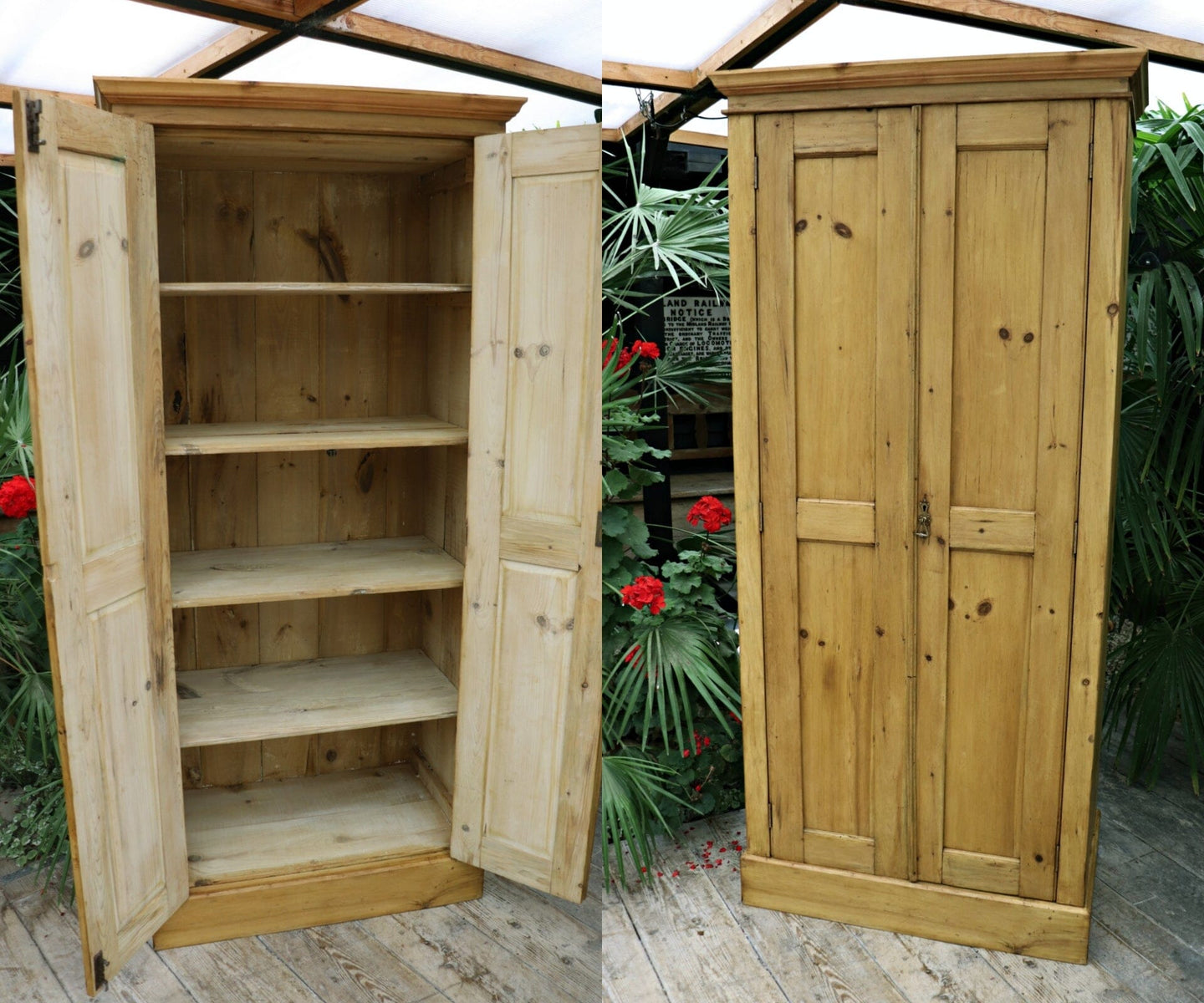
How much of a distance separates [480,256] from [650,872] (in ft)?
5.35

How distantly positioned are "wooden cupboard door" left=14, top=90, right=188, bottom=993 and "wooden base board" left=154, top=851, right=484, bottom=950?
0.15 metres

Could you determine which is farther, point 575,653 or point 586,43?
point 586,43

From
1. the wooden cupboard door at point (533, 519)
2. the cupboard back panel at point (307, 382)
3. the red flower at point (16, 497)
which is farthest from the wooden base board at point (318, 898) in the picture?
the red flower at point (16, 497)

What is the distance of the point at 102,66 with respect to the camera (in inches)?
108

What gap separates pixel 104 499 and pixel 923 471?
5.46 ft

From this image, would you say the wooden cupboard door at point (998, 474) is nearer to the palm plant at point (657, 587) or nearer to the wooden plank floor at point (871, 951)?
the wooden plank floor at point (871, 951)

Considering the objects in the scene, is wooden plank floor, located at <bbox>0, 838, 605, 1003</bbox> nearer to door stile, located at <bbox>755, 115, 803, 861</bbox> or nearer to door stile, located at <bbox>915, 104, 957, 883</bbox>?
door stile, located at <bbox>755, 115, 803, 861</bbox>

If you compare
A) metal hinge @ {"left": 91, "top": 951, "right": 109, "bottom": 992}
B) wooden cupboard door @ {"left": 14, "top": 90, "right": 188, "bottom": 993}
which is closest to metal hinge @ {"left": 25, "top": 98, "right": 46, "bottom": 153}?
wooden cupboard door @ {"left": 14, "top": 90, "right": 188, "bottom": 993}

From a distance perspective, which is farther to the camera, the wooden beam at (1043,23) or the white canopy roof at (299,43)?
the wooden beam at (1043,23)

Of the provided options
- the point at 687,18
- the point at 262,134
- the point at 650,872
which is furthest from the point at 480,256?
the point at 650,872

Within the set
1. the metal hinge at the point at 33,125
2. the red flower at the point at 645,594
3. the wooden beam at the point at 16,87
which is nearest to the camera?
the metal hinge at the point at 33,125

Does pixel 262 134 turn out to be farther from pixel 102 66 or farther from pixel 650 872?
pixel 650 872

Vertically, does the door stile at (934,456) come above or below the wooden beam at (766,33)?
below

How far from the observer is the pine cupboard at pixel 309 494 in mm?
1925
